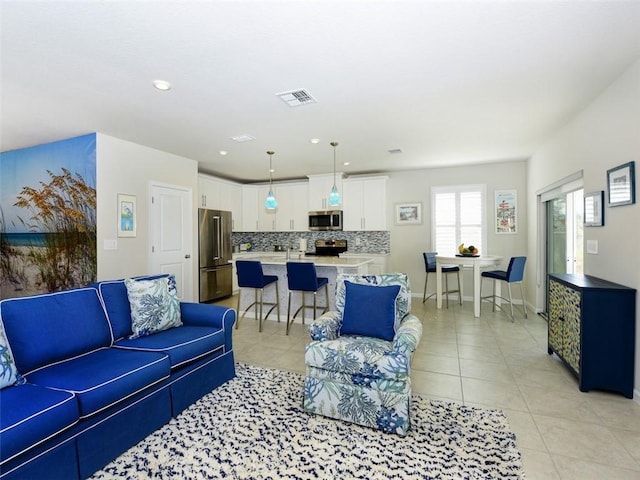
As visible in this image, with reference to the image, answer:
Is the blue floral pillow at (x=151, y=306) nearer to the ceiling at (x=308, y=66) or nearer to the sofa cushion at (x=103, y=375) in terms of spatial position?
the sofa cushion at (x=103, y=375)

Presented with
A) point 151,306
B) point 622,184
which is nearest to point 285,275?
point 151,306

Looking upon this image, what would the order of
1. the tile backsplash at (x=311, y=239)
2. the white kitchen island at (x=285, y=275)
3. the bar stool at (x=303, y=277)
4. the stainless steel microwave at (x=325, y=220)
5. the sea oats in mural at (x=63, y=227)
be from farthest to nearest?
the tile backsplash at (x=311, y=239) → the stainless steel microwave at (x=325, y=220) → the white kitchen island at (x=285, y=275) → the sea oats in mural at (x=63, y=227) → the bar stool at (x=303, y=277)

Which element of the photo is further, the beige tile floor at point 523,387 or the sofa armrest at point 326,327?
the sofa armrest at point 326,327

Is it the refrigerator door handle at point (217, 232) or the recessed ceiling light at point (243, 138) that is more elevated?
the recessed ceiling light at point (243, 138)

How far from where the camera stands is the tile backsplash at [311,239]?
22.0 ft

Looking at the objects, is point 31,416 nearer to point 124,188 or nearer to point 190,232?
point 124,188

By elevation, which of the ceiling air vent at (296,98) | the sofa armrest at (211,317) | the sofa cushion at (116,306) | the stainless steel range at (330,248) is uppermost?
the ceiling air vent at (296,98)

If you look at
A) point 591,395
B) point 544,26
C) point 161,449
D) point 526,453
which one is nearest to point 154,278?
point 161,449

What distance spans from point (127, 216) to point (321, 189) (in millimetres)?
3615

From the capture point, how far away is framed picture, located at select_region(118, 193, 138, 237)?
4.29 metres

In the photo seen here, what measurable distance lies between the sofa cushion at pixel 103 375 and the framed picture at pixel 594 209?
3.88 meters

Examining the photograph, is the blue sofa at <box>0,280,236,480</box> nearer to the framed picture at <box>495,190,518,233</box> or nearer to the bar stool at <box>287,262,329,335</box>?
the bar stool at <box>287,262,329,335</box>

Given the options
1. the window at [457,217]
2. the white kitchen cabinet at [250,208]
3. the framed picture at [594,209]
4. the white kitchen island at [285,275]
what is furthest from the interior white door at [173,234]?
the framed picture at [594,209]

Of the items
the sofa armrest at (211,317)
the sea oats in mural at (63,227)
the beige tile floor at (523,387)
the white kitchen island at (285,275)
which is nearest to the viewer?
the beige tile floor at (523,387)
